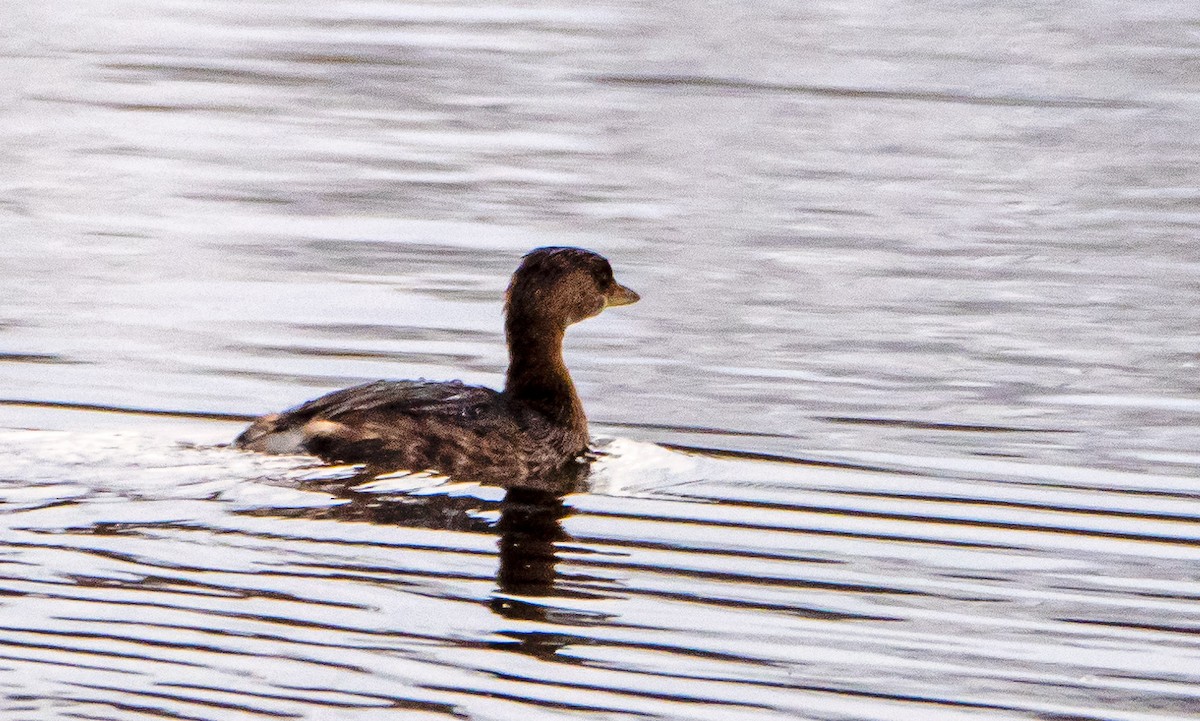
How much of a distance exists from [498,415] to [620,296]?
1209 mm

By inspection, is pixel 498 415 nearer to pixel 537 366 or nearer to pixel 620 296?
pixel 537 366

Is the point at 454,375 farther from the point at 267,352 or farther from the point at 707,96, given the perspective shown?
the point at 707,96

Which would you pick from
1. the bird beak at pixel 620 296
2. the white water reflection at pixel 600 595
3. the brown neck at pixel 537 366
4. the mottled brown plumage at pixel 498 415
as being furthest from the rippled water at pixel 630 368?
the bird beak at pixel 620 296

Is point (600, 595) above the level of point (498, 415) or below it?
below

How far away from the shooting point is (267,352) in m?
10.9

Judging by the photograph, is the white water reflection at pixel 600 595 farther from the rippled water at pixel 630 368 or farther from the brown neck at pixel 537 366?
the brown neck at pixel 537 366

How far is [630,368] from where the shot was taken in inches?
436

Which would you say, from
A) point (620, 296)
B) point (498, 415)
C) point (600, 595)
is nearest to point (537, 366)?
point (498, 415)

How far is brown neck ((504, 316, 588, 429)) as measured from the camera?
9781mm

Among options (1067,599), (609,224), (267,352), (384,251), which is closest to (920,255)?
(609,224)

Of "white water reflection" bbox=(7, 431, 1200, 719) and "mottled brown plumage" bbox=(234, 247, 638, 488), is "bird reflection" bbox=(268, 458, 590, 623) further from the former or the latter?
"mottled brown plumage" bbox=(234, 247, 638, 488)

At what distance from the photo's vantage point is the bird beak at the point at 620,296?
33.9ft

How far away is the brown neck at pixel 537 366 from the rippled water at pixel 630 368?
33 cm

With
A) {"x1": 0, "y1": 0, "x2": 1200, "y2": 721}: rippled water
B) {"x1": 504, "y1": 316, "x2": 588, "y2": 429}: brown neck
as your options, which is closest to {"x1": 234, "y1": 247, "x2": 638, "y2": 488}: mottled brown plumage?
{"x1": 504, "y1": 316, "x2": 588, "y2": 429}: brown neck
